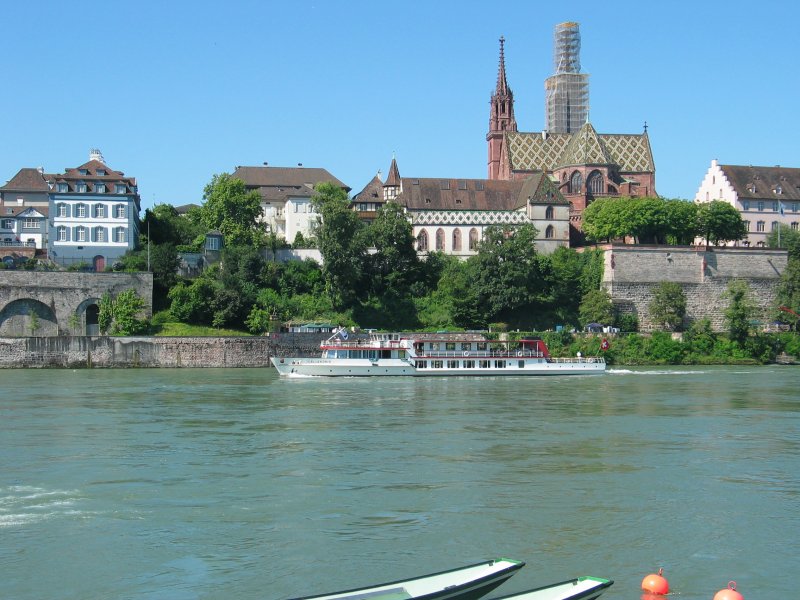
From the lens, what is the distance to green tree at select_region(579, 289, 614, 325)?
6719 cm

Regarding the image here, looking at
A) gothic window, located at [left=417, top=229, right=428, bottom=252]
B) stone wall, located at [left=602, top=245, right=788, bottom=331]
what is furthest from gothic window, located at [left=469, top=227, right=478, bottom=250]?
stone wall, located at [left=602, top=245, right=788, bottom=331]

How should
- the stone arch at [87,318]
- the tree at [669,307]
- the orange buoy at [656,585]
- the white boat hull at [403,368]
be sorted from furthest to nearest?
the tree at [669,307], the stone arch at [87,318], the white boat hull at [403,368], the orange buoy at [656,585]

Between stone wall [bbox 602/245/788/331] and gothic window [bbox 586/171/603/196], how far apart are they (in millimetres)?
11277

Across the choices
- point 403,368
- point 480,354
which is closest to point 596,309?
point 480,354

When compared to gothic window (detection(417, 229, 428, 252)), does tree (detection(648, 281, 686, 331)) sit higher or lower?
lower

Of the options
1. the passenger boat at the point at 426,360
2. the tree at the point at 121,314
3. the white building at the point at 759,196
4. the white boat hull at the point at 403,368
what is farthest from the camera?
the white building at the point at 759,196

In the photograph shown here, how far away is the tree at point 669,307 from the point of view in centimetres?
6819

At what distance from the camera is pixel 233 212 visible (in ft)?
238

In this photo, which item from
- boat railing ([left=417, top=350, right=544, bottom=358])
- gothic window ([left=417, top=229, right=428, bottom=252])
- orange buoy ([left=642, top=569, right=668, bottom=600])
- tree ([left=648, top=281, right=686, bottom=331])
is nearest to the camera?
orange buoy ([left=642, top=569, right=668, bottom=600])

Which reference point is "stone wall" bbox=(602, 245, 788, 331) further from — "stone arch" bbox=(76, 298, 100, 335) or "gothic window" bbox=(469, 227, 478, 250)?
"stone arch" bbox=(76, 298, 100, 335)

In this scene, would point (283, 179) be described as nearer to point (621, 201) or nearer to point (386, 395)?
point (621, 201)

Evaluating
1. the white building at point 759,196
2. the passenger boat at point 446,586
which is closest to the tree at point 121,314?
the white building at point 759,196

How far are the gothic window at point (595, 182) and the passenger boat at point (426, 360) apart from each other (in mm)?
27286

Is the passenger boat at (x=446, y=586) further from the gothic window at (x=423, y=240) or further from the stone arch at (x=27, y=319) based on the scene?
the gothic window at (x=423, y=240)
